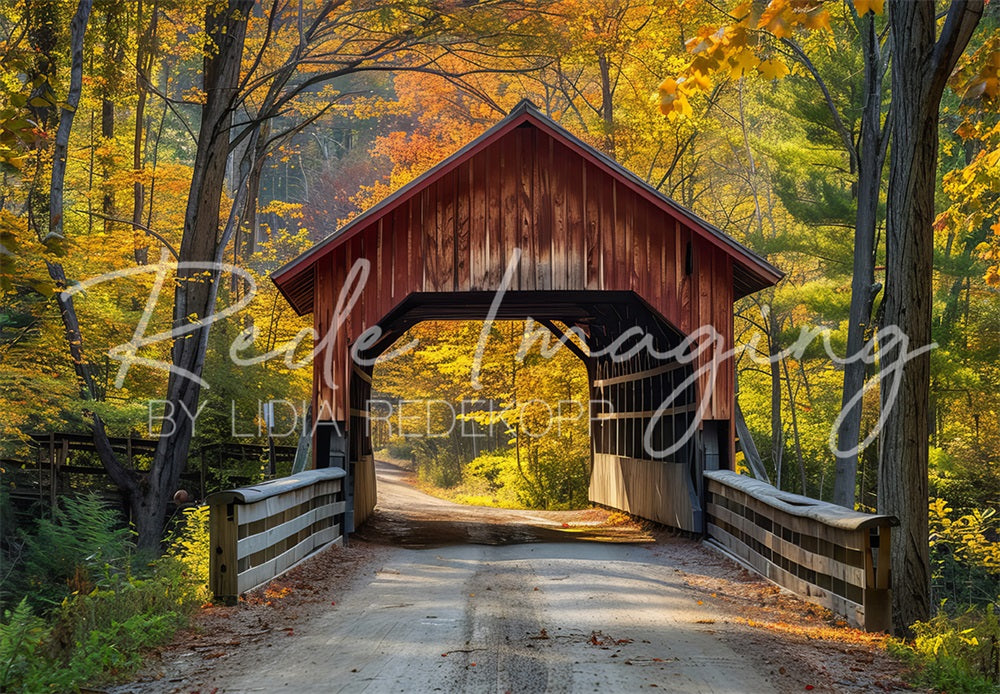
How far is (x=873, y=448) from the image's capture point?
21875 mm

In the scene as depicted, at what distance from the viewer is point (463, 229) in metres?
14.2

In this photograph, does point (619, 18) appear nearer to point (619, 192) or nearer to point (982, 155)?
point (619, 192)

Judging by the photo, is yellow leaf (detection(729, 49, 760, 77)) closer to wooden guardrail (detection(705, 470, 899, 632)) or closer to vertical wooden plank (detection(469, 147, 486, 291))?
wooden guardrail (detection(705, 470, 899, 632))

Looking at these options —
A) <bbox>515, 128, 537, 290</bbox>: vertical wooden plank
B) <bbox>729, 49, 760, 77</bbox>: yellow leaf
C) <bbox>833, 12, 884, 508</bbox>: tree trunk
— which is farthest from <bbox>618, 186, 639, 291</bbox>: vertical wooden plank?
<bbox>729, 49, 760, 77</bbox>: yellow leaf

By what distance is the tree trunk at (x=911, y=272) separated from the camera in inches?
289

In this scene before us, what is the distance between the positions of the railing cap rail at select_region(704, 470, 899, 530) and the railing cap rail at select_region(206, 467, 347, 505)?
446 centimetres

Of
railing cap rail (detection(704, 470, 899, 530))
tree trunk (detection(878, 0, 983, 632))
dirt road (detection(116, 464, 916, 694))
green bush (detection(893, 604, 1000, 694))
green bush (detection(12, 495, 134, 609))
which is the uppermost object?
tree trunk (detection(878, 0, 983, 632))

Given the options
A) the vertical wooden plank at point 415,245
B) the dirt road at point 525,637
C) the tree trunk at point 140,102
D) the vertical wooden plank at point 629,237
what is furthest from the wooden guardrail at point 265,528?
the tree trunk at point 140,102

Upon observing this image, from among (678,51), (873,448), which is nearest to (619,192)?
(873,448)

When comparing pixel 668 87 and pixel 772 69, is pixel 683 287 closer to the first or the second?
pixel 772 69

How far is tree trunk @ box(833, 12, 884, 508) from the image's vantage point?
1525 centimetres

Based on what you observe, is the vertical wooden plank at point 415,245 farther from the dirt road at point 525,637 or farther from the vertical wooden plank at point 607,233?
the dirt road at point 525,637

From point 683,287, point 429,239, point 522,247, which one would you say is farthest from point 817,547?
point 429,239

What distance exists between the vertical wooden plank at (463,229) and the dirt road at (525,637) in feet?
12.1
